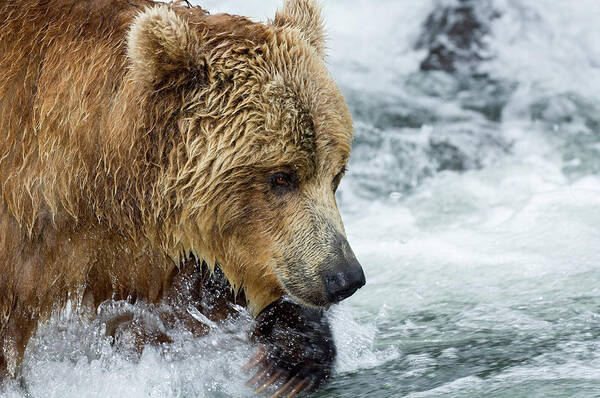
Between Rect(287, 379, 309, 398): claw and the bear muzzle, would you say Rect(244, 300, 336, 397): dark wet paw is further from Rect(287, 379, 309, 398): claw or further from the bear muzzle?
the bear muzzle

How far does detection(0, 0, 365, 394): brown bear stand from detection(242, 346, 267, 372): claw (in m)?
0.58

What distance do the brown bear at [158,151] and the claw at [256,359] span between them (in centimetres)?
58

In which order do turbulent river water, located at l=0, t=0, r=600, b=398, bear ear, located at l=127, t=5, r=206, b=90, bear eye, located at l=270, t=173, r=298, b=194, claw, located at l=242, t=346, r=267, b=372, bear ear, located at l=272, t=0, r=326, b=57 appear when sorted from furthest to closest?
1. claw, located at l=242, t=346, r=267, b=372
2. turbulent river water, located at l=0, t=0, r=600, b=398
3. bear ear, located at l=272, t=0, r=326, b=57
4. bear eye, located at l=270, t=173, r=298, b=194
5. bear ear, located at l=127, t=5, r=206, b=90

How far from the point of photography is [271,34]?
3.87 meters

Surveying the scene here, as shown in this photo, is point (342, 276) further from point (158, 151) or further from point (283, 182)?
point (158, 151)

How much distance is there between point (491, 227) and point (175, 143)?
366cm

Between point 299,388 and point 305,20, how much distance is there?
156 centimetres

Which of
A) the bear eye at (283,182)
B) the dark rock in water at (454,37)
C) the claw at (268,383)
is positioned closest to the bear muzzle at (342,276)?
the bear eye at (283,182)

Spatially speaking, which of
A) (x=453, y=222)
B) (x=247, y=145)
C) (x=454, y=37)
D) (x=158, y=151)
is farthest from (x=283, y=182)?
(x=454, y=37)

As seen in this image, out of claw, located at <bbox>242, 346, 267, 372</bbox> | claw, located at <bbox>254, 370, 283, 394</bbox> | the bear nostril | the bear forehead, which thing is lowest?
claw, located at <bbox>254, 370, 283, 394</bbox>

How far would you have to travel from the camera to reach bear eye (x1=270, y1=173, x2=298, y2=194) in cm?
378

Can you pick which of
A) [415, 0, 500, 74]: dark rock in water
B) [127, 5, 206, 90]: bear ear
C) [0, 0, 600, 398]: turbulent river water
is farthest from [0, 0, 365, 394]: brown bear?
[415, 0, 500, 74]: dark rock in water

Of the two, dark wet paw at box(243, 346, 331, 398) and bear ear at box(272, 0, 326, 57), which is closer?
bear ear at box(272, 0, 326, 57)

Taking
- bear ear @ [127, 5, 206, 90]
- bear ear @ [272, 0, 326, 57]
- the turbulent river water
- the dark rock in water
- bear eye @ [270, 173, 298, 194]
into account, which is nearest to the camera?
bear ear @ [127, 5, 206, 90]
